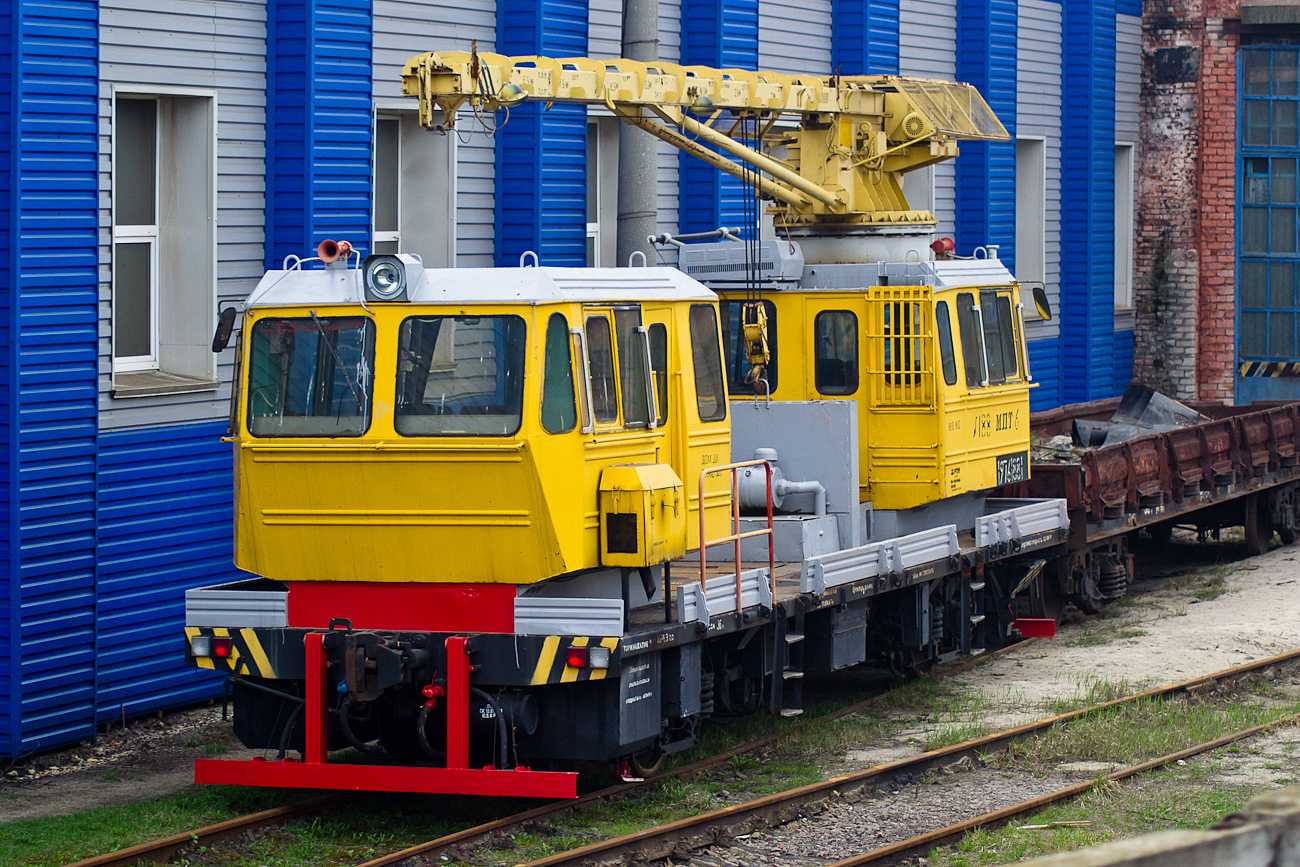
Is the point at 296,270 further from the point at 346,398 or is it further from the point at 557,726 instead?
the point at 557,726

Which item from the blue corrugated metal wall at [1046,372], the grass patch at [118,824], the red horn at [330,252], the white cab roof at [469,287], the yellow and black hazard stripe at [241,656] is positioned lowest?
the grass patch at [118,824]

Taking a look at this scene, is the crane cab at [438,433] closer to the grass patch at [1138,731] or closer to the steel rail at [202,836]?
the steel rail at [202,836]

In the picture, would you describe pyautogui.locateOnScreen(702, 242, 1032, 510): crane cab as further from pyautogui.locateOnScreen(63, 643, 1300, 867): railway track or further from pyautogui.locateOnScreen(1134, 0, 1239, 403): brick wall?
pyautogui.locateOnScreen(1134, 0, 1239, 403): brick wall

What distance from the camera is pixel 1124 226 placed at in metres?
26.2

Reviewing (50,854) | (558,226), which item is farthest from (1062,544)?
(50,854)

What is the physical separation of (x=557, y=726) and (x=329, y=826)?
1.34 metres

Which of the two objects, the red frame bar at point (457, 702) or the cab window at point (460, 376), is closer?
the red frame bar at point (457, 702)

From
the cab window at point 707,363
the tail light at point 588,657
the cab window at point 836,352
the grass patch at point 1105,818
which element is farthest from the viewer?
the cab window at point 836,352

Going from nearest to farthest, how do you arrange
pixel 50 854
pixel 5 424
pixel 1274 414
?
pixel 50 854, pixel 5 424, pixel 1274 414

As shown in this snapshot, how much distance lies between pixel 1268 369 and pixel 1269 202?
242 cm

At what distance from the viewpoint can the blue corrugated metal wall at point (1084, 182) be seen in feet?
79.7

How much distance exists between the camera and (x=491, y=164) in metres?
15.5

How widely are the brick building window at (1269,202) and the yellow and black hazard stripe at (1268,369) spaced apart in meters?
0.11

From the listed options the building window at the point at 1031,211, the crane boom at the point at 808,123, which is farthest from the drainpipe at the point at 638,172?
the building window at the point at 1031,211
